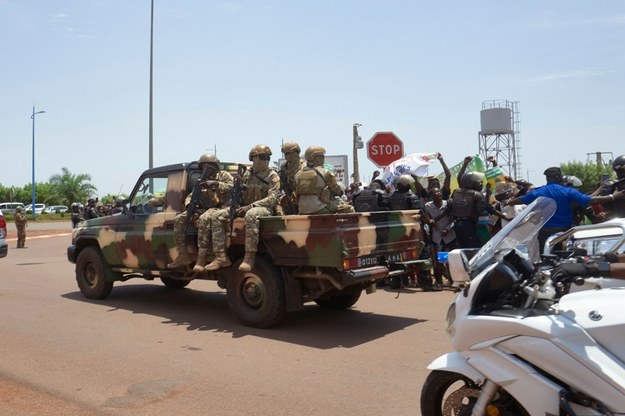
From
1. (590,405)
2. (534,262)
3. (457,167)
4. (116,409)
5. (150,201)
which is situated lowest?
(116,409)

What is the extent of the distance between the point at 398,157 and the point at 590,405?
975 centimetres

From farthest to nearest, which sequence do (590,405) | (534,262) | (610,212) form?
(610,212)
(534,262)
(590,405)

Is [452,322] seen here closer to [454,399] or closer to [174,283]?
[454,399]

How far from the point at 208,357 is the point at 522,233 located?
11.6ft

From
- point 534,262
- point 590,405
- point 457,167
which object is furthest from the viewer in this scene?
point 457,167

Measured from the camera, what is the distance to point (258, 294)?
6691 mm

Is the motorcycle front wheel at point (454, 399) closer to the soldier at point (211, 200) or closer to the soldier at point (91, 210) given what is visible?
the soldier at point (211, 200)

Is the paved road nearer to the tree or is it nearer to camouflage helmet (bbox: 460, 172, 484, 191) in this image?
camouflage helmet (bbox: 460, 172, 484, 191)

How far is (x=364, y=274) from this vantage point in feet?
20.4

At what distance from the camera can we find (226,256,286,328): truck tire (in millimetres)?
6484

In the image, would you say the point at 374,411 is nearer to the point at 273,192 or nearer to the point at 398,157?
the point at 273,192

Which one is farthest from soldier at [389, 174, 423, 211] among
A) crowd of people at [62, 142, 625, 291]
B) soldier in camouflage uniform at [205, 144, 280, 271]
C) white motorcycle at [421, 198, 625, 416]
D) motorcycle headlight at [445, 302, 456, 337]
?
motorcycle headlight at [445, 302, 456, 337]

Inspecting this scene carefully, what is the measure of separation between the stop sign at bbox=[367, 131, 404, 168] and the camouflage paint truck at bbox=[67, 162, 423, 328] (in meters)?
5.18

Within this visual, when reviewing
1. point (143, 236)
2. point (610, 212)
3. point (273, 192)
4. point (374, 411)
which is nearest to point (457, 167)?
point (610, 212)
